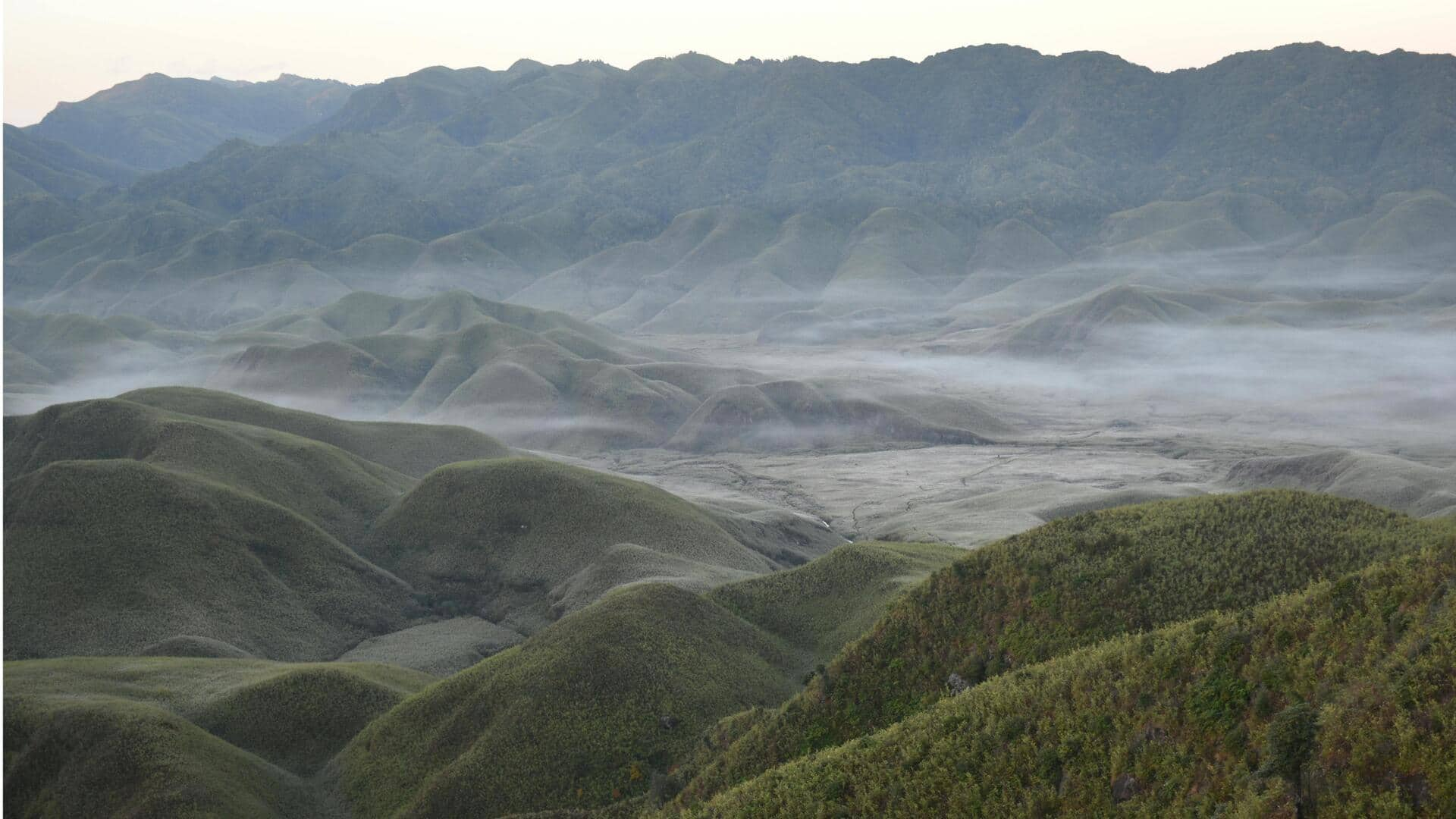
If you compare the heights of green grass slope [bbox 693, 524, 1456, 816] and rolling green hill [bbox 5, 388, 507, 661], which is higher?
green grass slope [bbox 693, 524, 1456, 816]

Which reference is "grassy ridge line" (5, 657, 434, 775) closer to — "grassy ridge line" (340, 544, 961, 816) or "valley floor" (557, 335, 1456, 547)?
"grassy ridge line" (340, 544, 961, 816)

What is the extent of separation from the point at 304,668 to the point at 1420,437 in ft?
548

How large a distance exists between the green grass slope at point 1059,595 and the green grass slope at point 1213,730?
8690 mm

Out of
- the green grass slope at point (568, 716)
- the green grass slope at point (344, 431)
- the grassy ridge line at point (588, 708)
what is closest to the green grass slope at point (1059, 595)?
the green grass slope at point (568, 716)

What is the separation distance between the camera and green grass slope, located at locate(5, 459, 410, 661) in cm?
8044

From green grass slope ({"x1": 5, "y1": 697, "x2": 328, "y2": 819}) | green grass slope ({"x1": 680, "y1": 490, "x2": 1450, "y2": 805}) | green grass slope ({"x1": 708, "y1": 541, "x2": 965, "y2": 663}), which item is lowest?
green grass slope ({"x1": 5, "y1": 697, "x2": 328, "y2": 819})

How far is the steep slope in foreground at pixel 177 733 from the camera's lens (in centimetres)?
4881

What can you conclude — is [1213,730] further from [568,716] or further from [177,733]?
[177,733]

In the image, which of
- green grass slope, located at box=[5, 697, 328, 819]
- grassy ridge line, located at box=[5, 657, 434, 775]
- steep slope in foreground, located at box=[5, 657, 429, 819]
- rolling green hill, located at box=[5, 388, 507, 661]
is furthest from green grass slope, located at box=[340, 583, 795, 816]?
rolling green hill, located at box=[5, 388, 507, 661]

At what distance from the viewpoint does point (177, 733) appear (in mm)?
52250

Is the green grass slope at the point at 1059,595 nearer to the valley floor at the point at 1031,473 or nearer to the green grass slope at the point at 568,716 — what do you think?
the green grass slope at the point at 568,716

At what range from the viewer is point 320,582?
93938 mm

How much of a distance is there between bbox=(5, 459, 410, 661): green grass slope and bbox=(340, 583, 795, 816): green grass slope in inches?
1242

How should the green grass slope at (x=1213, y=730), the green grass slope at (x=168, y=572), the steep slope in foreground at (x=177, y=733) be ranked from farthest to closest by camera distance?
the green grass slope at (x=168, y=572)
the steep slope in foreground at (x=177, y=733)
the green grass slope at (x=1213, y=730)
